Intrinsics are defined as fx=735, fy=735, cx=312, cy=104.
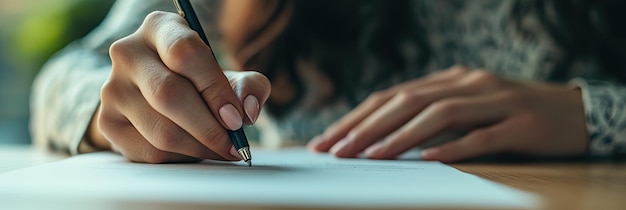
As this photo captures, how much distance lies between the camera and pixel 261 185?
29 cm

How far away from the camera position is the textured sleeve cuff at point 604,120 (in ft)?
1.79

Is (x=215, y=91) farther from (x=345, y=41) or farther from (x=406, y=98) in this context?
(x=345, y=41)

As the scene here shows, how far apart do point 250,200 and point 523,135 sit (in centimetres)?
31

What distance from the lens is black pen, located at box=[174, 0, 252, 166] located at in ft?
1.20

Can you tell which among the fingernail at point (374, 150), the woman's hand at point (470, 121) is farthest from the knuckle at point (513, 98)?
the fingernail at point (374, 150)

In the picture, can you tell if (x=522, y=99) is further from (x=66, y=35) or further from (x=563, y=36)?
(x=66, y=35)

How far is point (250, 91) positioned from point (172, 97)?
4 centimetres

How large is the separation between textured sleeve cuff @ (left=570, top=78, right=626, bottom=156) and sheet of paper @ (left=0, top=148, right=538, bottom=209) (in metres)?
0.21

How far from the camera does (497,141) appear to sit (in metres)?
0.49

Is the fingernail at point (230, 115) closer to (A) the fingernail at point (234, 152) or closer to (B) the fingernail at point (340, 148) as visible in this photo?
(A) the fingernail at point (234, 152)

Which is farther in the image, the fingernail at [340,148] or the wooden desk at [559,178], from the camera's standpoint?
the fingernail at [340,148]

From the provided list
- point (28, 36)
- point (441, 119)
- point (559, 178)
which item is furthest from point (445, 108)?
point (28, 36)

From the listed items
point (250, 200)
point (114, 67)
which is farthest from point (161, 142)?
point (250, 200)

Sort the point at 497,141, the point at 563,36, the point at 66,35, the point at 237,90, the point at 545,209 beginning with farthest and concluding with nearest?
1. the point at 66,35
2. the point at 563,36
3. the point at 497,141
4. the point at 237,90
5. the point at 545,209
